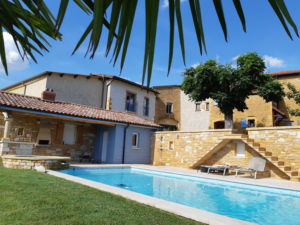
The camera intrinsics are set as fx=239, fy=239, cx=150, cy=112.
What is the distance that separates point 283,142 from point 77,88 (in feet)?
54.3

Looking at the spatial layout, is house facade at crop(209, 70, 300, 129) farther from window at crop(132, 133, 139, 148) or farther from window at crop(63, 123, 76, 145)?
window at crop(63, 123, 76, 145)

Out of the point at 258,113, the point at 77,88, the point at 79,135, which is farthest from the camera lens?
the point at 258,113

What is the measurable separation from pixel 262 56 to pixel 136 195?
17498 mm

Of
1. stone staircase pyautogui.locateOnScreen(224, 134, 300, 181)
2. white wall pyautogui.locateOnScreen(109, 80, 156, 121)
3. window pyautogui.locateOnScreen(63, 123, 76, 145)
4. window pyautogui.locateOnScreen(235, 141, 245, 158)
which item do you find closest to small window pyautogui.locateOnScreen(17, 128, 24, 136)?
window pyautogui.locateOnScreen(63, 123, 76, 145)

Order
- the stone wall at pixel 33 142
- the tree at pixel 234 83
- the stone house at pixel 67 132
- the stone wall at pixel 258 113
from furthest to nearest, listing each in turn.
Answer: the stone wall at pixel 258 113
the tree at pixel 234 83
the stone house at pixel 67 132
the stone wall at pixel 33 142

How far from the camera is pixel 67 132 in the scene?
1580cm

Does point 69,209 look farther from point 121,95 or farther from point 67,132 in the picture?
point 121,95

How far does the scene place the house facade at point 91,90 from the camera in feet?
66.0

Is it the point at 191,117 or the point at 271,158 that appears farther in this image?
the point at 191,117

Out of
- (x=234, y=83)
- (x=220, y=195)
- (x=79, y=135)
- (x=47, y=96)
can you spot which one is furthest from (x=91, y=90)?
(x=220, y=195)

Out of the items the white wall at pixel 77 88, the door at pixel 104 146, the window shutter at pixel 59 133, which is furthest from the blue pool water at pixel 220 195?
the white wall at pixel 77 88

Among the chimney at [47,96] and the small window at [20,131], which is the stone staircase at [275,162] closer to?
the chimney at [47,96]

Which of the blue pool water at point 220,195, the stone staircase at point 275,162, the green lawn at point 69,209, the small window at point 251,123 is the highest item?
the small window at point 251,123

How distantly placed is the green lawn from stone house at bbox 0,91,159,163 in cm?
745
